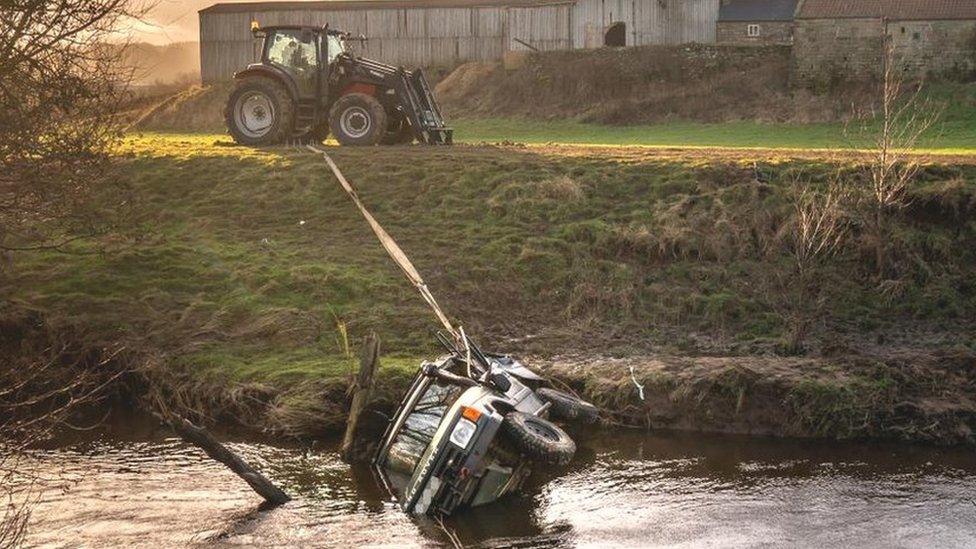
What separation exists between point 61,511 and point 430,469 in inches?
155

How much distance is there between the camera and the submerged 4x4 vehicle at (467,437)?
555 inches

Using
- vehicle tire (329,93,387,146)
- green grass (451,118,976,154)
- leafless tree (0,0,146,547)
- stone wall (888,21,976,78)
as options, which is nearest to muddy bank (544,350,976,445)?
leafless tree (0,0,146,547)

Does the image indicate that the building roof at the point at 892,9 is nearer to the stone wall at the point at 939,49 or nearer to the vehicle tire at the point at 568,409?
the stone wall at the point at 939,49

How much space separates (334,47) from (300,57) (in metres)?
0.78

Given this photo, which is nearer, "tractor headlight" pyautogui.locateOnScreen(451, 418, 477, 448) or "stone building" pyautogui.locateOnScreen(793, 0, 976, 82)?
"tractor headlight" pyautogui.locateOnScreen(451, 418, 477, 448)

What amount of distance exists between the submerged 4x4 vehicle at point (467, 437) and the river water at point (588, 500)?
0.29 m

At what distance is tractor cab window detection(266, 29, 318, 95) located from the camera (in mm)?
30203

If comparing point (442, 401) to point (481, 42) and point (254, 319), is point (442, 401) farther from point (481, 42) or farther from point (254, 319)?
point (481, 42)

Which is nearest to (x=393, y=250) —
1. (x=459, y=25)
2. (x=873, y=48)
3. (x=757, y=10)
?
(x=873, y=48)

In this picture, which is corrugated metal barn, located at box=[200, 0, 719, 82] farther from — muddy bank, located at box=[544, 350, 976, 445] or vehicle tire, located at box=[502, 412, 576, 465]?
vehicle tire, located at box=[502, 412, 576, 465]

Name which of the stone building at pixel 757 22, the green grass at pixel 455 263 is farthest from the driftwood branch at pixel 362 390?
the stone building at pixel 757 22

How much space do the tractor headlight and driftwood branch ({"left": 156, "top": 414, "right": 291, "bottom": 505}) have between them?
7.40 ft

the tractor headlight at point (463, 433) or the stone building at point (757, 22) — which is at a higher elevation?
the stone building at point (757, 22)

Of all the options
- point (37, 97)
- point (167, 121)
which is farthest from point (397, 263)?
point (167, 121)
